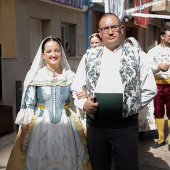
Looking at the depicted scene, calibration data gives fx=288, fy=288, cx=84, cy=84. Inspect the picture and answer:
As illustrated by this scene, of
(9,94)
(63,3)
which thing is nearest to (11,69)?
(9,94)

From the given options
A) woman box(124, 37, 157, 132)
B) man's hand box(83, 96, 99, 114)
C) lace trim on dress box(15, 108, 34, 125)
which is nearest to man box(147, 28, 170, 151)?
woman box(124, 37, 157, 132)

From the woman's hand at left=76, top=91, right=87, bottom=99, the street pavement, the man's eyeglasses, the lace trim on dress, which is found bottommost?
the street pavement

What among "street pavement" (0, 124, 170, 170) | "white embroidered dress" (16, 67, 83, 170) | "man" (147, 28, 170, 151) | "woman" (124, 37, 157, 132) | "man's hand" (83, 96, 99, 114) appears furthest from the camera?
"woman" (124, 37, 157, 132)

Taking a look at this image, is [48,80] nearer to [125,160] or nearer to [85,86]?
[85,86]

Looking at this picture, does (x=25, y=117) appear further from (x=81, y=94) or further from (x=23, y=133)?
(x=81, y=94)

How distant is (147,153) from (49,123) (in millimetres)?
1991

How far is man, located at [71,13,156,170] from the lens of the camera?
2.24 meters

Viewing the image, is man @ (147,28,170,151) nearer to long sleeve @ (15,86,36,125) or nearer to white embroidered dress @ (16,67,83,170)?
white embroidered dress @ (16,67,83,170)

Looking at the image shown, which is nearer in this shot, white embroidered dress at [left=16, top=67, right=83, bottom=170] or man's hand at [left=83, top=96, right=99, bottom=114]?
man's hand at [left=83, top=96, right=99, bottom=114]

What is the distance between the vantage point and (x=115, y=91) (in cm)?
225

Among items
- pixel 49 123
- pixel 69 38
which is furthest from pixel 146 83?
pixel 69 38

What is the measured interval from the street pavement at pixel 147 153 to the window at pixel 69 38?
230 inches

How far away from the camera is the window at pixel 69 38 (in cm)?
1034

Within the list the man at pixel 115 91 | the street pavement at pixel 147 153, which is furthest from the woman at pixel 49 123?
the street pavement at pixel 147 153
